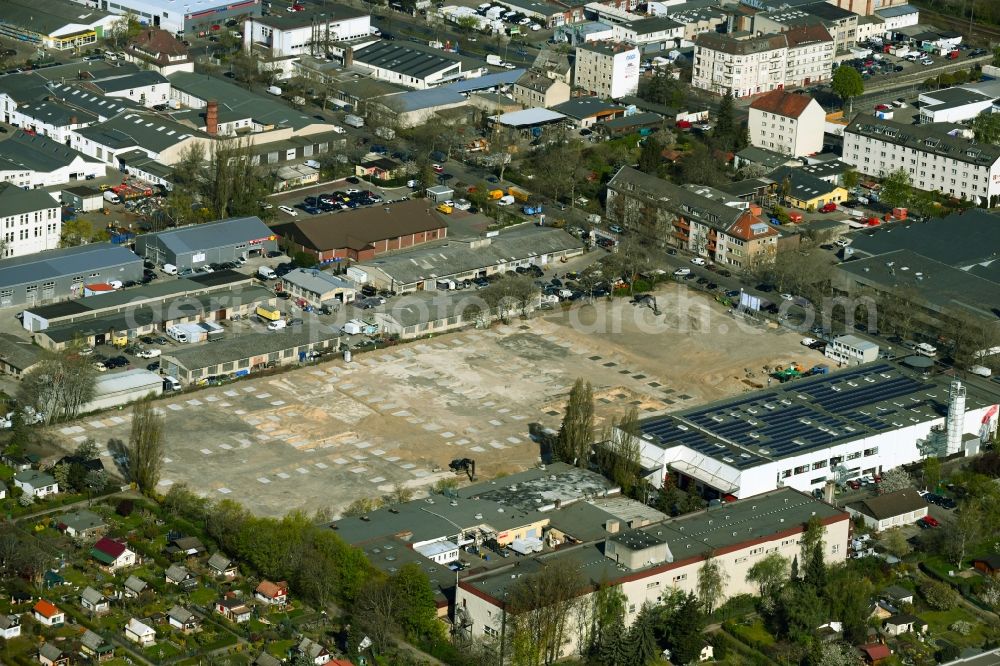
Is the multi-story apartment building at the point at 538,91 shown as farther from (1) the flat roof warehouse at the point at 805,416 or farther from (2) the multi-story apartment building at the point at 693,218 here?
(1) the flat roof warehouse at the point at 805,416

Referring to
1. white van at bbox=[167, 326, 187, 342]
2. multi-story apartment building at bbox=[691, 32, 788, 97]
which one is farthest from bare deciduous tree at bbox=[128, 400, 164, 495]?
multi-story apartment building at bbox=[691, 32, 788, 97]

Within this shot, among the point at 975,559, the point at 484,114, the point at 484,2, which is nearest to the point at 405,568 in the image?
the point at 975,559

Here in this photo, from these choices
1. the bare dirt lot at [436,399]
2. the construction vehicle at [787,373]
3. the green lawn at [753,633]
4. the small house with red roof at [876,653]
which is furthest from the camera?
the construction vehicle at [787,373]

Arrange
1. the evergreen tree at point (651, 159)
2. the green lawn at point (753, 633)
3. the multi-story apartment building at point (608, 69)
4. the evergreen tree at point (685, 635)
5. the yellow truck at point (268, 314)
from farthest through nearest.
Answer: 1. the multi-story apartment building at point (608, 69)
2. the evergreen tree at point (651, 159)
3. the yellow truck at point (268, 314)
4. the green lawn at point (753, 633)
5. the evergreen tree at point (685, 635)

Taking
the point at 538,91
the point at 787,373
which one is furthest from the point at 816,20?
the point at 787,373

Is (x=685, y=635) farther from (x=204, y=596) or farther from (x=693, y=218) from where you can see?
(x=693, y=218)

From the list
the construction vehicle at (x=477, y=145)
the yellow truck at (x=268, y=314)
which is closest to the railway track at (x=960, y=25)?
the construction vehicle at (x=477, y=145)

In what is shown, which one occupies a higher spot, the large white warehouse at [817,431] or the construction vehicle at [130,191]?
the large white warehouse at [817,431]
